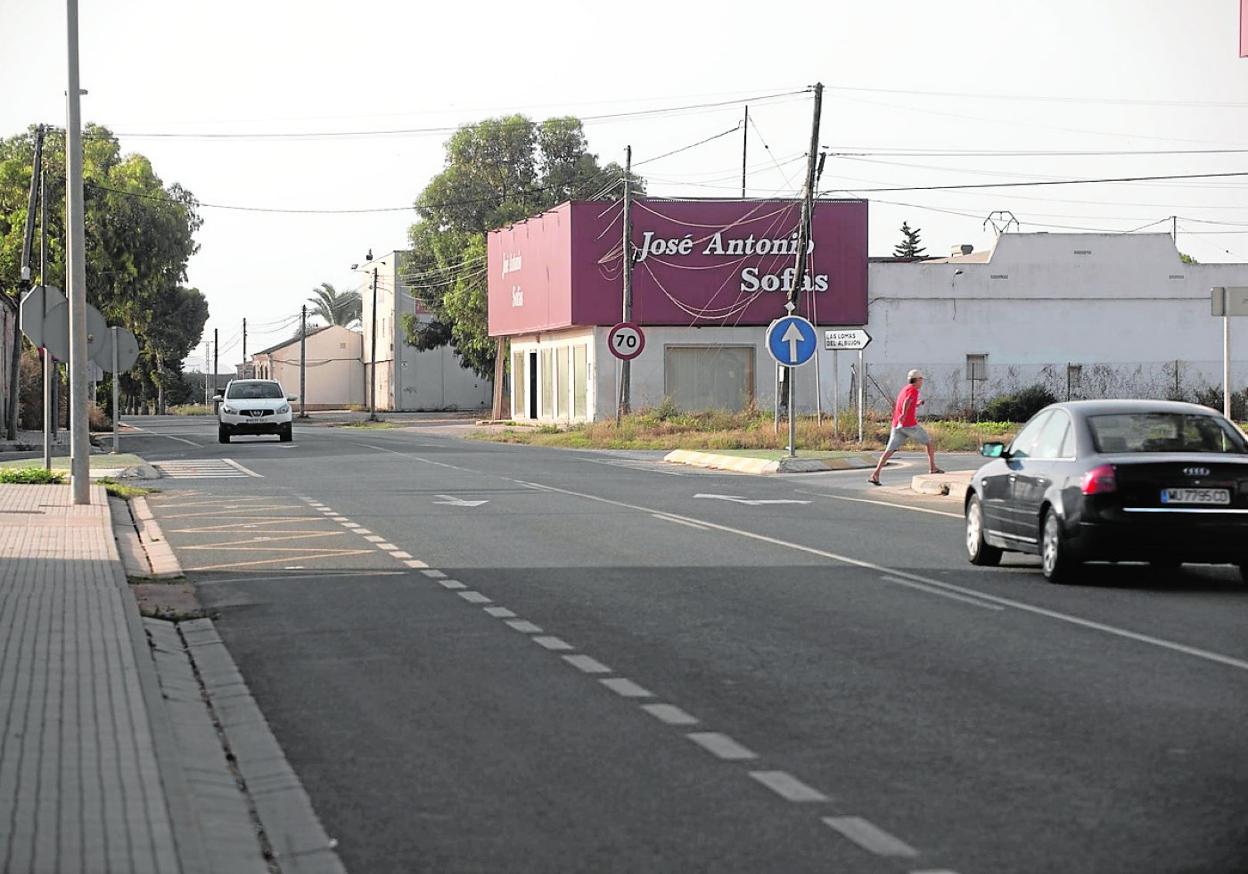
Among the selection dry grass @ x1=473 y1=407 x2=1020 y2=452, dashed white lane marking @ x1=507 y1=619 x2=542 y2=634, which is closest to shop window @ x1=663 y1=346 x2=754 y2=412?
dry grass @ x1=473 y1=407 x2=1020 y2=452

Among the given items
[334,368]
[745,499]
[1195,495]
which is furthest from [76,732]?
[334,368]

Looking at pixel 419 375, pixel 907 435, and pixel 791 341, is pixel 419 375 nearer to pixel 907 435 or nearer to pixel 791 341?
pixel 791 341

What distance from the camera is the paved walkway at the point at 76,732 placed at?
18.5 feet

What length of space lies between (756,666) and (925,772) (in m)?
2.92

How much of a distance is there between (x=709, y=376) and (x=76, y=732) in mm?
53671

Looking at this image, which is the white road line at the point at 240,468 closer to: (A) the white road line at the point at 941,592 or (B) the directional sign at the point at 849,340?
(B) the directional sign at the point at 849,340

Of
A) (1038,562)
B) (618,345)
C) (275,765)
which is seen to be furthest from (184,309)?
(275,765)

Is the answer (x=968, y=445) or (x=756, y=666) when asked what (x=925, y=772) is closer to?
(x=756, y=666)

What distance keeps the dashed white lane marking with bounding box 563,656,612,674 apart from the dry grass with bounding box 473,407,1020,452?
1190 inches

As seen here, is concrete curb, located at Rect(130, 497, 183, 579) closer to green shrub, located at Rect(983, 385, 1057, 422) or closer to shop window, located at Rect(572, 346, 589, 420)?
shop window, located at Rect(572, 346, 589, 420)

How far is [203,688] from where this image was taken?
386 inches

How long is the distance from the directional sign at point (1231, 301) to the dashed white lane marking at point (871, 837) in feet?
62.6

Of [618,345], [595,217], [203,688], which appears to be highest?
[595,217]

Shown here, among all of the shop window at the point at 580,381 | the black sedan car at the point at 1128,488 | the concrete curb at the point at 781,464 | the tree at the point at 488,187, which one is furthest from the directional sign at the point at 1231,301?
the tree at the point at 488,187
